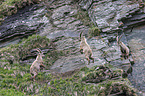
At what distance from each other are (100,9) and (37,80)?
852 cm

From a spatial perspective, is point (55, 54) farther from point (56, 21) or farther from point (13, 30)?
point (13, 30)

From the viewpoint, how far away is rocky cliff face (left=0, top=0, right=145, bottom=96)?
1088 centimetres

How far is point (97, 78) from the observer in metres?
9.49

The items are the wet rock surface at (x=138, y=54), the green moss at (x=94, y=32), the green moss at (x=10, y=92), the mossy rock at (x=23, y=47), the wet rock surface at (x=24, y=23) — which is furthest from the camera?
the wet rock surface at (x=24, y=23)

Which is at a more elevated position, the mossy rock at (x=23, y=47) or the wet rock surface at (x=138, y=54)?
the mossy rock at (x=23, y=47)

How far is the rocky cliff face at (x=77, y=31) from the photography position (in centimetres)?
1088

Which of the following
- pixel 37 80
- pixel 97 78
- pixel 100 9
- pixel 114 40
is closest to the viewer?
pixel 97 78

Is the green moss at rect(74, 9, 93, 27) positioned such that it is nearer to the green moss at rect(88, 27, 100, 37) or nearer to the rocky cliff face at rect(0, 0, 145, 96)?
the rocky cliff face at rect(0, 0, 145, 96)

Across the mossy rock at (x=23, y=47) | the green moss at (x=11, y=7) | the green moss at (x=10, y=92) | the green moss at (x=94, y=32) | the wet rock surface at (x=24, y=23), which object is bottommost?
the green moss at (x=10, y=92)

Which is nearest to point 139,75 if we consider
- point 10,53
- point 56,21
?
point 56,21

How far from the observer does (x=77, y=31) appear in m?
13.5

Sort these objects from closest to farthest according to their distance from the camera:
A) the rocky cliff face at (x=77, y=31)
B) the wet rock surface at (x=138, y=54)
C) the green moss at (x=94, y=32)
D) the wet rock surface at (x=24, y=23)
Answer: the wet rock surface at (x=138, y=54), the rocky cliff face at (x=77, y=31), the green moss at (x=94, y=32), the wet rock surface at (x=24, y=23)

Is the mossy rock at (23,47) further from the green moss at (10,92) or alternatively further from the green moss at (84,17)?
the green moss at (84,17)

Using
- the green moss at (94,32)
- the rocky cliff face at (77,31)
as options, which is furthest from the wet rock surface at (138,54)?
the green moss at (94,32)
